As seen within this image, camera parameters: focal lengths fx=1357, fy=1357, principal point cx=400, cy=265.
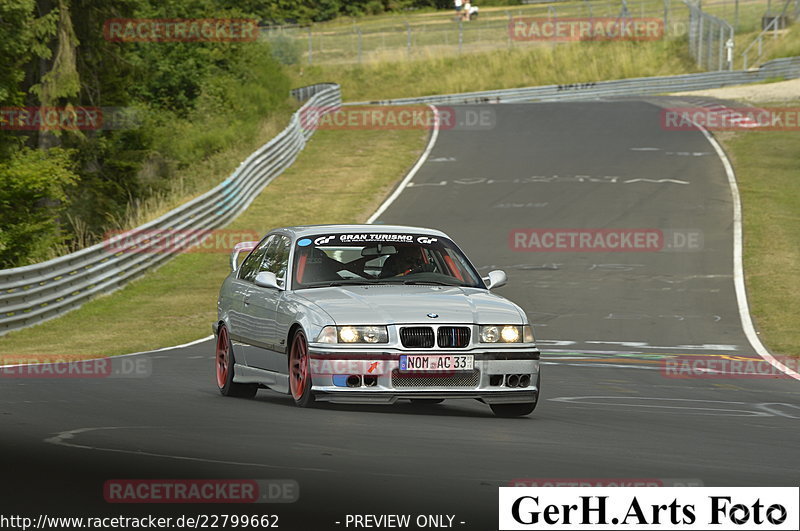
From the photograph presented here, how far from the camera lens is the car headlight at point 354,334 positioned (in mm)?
10000

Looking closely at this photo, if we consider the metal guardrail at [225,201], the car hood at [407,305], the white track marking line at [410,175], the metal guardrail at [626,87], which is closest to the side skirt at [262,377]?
the car hood at [407,305]

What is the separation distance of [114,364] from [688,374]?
6503 mm

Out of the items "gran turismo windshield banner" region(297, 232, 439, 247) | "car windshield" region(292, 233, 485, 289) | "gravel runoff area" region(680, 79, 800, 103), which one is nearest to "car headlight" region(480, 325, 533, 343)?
"car windshield" region(292, 233, 485, 289)

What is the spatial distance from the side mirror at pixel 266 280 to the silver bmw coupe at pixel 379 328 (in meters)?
0.01

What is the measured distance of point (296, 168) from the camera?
4153 cm

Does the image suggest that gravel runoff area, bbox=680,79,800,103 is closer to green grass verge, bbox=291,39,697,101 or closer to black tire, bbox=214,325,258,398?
green grass verge, bbox=291,39,697,101

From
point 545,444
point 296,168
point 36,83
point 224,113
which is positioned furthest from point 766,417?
point 224,113

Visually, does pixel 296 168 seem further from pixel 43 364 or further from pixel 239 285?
pixel 239 285

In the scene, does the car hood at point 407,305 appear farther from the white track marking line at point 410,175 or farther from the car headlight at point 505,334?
the white track marking line at point 410,175

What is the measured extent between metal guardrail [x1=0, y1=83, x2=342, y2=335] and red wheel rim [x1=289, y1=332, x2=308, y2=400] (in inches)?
468

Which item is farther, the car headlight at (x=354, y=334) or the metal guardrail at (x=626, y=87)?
the metal guardrail at (x=626, y=87)

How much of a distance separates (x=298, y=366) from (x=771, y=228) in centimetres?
2156

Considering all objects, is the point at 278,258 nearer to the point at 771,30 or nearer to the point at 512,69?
the point at 512,69

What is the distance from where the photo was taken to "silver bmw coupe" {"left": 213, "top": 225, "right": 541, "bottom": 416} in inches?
393
